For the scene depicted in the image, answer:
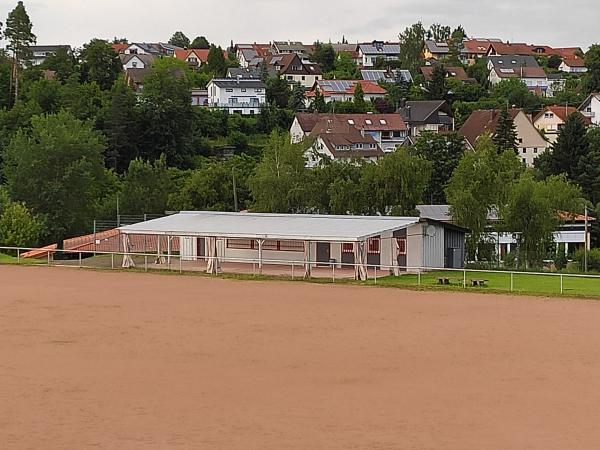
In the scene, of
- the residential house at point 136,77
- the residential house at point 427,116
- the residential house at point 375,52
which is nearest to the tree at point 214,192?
the residential house at point 427,116

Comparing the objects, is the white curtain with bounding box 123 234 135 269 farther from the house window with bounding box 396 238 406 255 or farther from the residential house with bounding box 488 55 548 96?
the residential house with bounding box 488 55 548 96

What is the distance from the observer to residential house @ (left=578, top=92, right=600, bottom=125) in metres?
80.6

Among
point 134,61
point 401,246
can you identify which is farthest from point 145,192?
point 134,61

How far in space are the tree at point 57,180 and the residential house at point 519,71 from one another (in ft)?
212

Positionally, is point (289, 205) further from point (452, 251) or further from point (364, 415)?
point (364, 415)

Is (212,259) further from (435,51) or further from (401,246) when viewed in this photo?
→ (435,51)

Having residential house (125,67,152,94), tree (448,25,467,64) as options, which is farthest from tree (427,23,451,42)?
residential house (125,67,152,94)

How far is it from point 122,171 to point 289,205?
28187mm

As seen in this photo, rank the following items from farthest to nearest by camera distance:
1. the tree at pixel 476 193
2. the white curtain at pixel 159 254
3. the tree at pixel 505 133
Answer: the tree at pixel 505 133 < the tree at pixel 476 193 < the white curtain at pixel 159 254

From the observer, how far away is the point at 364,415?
13852 millimetres

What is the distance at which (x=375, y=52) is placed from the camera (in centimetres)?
13262

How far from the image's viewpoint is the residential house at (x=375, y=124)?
75688 mm

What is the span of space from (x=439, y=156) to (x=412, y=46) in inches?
2360

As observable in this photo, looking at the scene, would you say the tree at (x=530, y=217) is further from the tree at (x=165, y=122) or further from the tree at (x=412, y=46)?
the tree at (x=412, y=46)
